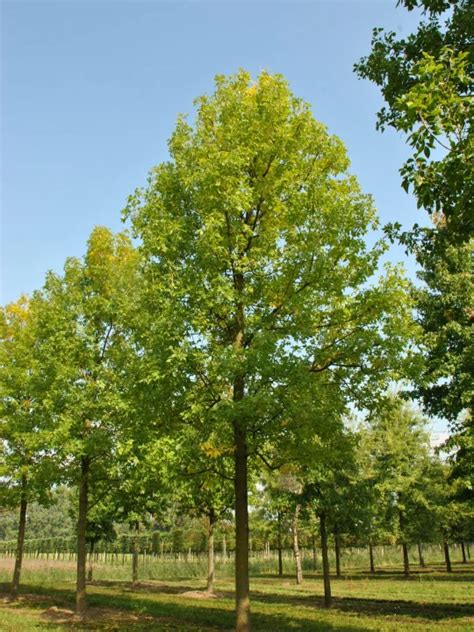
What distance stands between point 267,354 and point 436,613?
39.5 ft

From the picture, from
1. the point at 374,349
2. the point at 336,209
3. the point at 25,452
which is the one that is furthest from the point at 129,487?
the point at 336,209

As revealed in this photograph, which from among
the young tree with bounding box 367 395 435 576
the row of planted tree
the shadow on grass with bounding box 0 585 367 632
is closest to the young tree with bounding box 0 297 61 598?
the shadow on grass with bounding box 0 585 367 632

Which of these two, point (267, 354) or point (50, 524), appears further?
point (50, 524)

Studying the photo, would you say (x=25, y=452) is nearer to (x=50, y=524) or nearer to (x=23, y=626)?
(x=23, y=626)

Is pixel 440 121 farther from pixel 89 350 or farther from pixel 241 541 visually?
pixel 89 350

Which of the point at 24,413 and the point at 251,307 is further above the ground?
the point at 251,307

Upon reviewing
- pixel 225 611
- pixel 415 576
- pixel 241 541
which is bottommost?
pixel 415 576

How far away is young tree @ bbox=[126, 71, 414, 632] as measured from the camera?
9625 millimetres

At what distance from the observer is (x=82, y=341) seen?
16.2m

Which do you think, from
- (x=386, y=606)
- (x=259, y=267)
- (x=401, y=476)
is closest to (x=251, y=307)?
(x=259, y=267)

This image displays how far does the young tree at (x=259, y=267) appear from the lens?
379 inches

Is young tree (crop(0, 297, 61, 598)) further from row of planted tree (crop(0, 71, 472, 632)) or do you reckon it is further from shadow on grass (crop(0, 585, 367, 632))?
row of planted tree (crop(0, 71, 472, 632))

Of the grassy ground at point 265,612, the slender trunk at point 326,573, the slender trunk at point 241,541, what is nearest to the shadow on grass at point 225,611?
the grassy ground at point 265,612

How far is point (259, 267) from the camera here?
1055 cm
